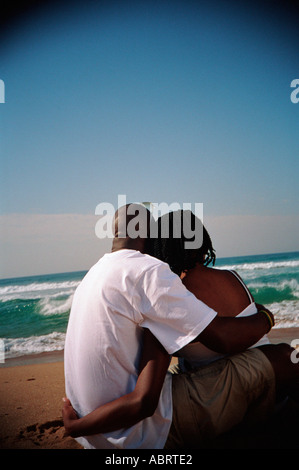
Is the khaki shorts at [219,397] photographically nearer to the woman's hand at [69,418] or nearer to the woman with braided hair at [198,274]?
the woman with braided hair at [198,274]

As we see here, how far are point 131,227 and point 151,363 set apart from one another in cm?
72

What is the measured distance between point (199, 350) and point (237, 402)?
0.33 metres

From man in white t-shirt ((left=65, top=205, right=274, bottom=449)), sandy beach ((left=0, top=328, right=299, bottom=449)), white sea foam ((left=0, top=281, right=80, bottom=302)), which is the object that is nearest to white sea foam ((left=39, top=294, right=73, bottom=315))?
white sea foam ((left=0, top=281, right=80, bottom=302))

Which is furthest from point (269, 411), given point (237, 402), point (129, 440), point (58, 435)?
point (58, 435)

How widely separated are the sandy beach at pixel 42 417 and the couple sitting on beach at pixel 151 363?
0.52 ft

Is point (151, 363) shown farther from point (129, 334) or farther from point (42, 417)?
point (42, 417)

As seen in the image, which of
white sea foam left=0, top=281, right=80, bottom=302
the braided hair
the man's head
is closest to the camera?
the man's head

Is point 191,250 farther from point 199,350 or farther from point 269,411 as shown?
point 269,411

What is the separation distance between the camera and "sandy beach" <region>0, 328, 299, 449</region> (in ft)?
7.20

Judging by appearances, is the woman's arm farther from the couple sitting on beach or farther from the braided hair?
the braided hair

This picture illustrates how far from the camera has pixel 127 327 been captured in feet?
5.82

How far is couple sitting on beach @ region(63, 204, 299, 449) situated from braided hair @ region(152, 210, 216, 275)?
0.36 meters

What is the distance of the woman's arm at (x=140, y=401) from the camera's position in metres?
1.70

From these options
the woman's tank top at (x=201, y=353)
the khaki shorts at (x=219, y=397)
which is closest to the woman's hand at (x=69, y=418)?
the khaki shorts at (x=219, y=397)
